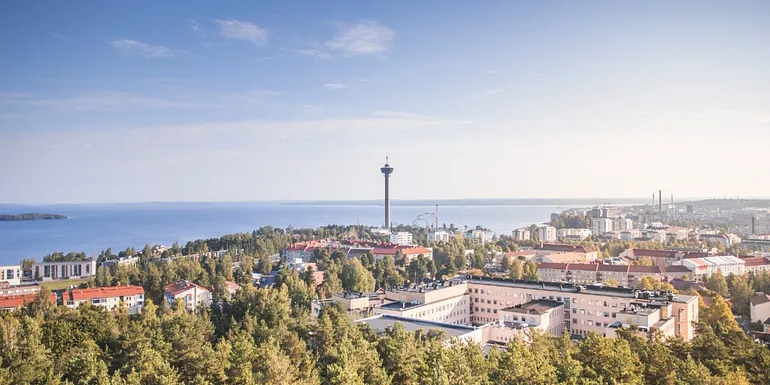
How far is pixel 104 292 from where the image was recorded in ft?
67.3

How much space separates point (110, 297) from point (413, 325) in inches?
493

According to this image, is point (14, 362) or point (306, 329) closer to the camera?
point (14, 362)

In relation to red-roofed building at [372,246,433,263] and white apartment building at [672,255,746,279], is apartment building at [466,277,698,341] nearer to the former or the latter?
white apartment building at [672,255,746,279]

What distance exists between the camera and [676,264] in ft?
91.8

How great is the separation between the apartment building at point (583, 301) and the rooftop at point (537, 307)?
0.66m

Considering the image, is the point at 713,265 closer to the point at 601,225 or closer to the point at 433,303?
the point at 433,303

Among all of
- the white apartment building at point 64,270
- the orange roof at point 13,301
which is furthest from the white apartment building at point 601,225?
the orange roof at point 13,301

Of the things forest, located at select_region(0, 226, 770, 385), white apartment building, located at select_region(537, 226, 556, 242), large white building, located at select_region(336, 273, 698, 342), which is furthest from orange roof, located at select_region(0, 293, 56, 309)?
white apartment building, located at select_region(537, 226, 556, 242)

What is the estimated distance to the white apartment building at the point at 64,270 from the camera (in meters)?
31.9

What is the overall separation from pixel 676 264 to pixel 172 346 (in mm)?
25484

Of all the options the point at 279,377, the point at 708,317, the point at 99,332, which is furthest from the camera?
the point at 708,317

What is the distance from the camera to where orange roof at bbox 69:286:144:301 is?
2012 cm

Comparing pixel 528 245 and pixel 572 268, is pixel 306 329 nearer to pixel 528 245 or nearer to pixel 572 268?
pixel 572 268

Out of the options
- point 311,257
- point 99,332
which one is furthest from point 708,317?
point 311,257
